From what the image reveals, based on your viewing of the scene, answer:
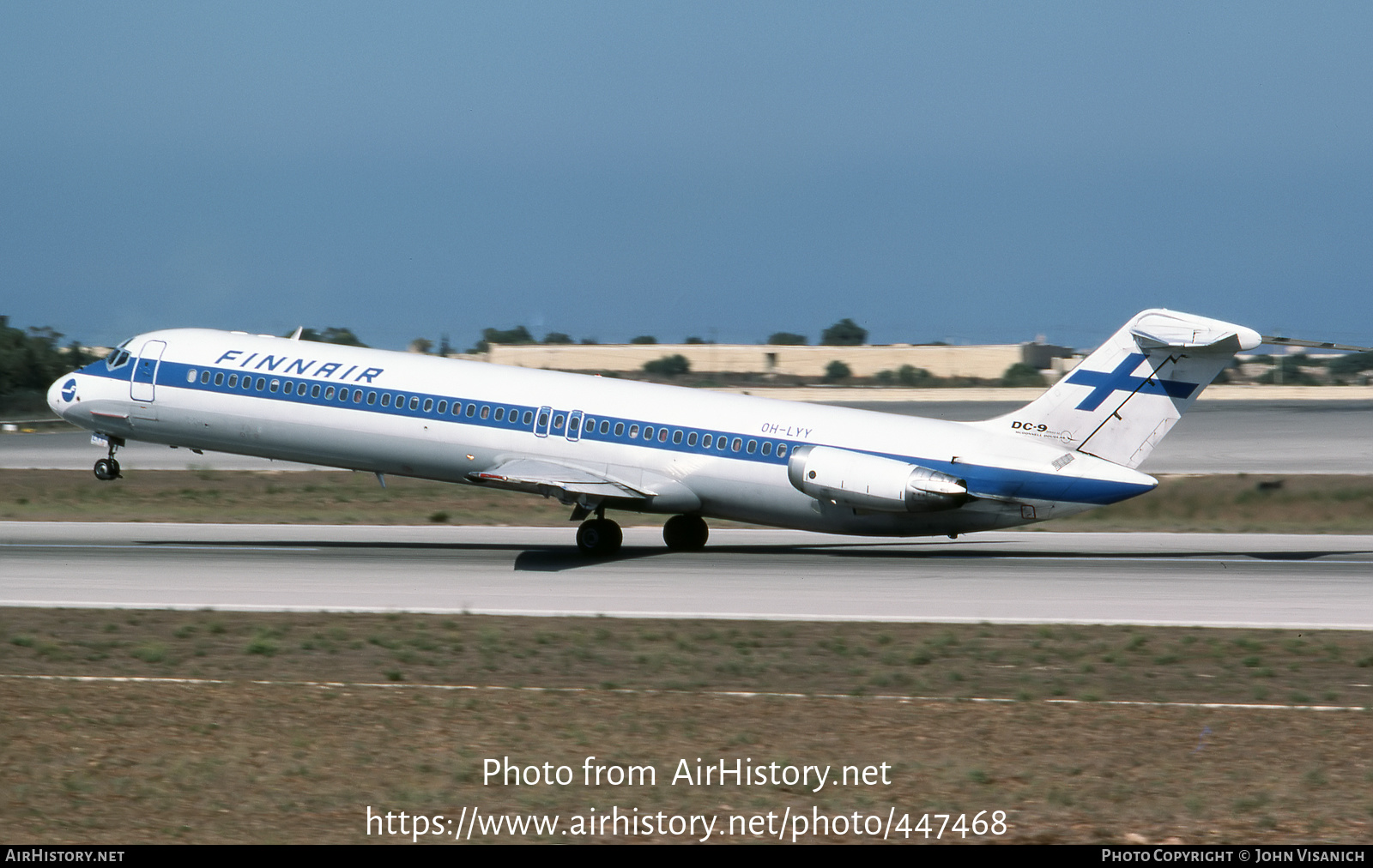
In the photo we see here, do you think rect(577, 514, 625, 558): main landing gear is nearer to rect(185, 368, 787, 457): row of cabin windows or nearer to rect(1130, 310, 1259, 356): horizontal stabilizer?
rect(185, 368, 787, 457): row of cabin windows

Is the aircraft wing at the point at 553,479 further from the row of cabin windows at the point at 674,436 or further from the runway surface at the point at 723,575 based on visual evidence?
the runway surface at the point at 723,575

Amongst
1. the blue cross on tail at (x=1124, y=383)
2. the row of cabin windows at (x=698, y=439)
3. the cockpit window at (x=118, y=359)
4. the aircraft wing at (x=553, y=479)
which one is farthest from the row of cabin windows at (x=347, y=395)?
the blue cross on tail at (x=1124, y=383)

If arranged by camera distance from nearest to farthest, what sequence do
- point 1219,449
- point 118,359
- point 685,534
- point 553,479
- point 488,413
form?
point 553,479 → point 488,413 → point 685,534 → point 118,359 → point 1219,449

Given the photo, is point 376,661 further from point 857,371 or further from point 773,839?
point 857,371

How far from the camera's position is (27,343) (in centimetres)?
7888

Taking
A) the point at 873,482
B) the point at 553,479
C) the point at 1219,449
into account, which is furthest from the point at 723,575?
the point at 1219,449

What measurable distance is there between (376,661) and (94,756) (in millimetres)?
4613

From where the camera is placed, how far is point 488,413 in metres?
27.4

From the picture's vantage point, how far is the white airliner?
2475 cm

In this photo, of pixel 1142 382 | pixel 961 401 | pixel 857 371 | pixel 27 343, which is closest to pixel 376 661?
pixel 1142 382

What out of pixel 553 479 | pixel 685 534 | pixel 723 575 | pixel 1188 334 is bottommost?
pixel 723 575

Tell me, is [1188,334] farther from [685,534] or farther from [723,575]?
[685,534]

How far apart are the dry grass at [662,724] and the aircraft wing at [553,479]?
22.8ft

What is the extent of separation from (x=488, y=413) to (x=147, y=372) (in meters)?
7.73
